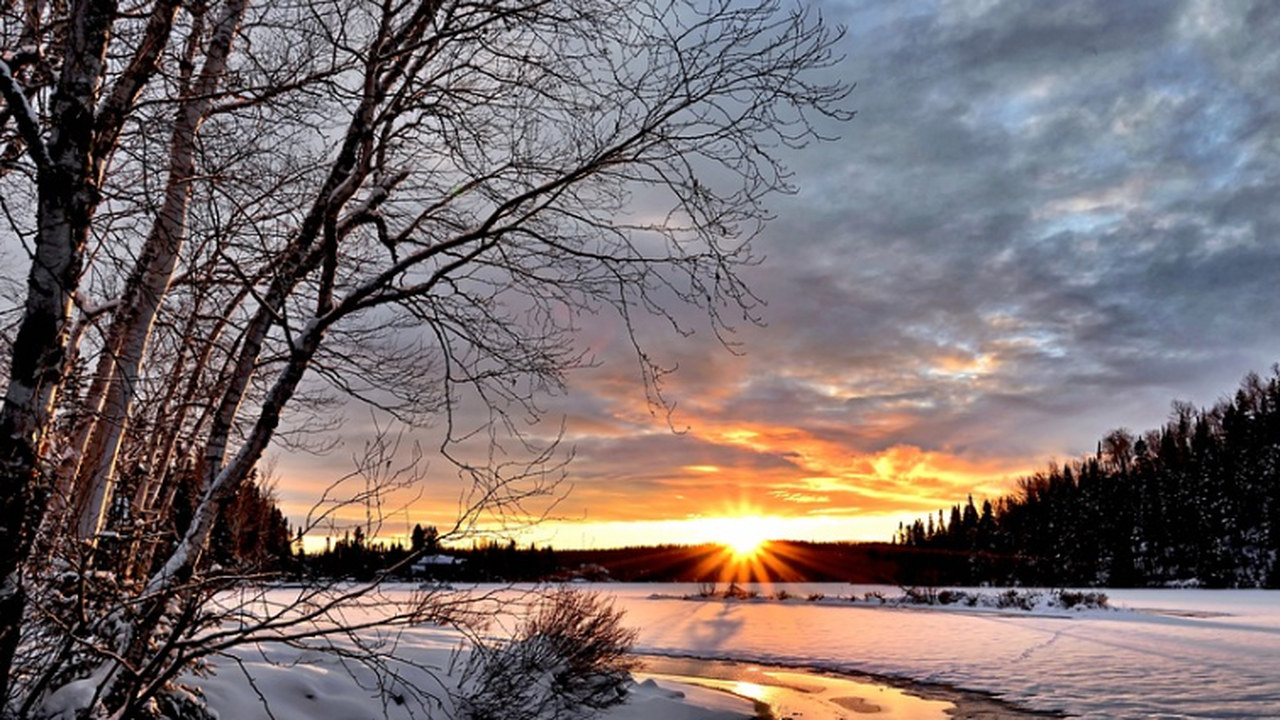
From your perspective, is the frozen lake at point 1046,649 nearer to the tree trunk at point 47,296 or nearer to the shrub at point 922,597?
the shrub at point 922,597

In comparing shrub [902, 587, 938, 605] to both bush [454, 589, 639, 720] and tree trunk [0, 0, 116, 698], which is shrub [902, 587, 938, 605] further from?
tree trunk [0, 0, 116, 698]

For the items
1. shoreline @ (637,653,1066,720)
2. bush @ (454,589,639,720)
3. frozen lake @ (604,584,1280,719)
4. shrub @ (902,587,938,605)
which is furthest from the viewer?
shrub @ (902,587,938,605)

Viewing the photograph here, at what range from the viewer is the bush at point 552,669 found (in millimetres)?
10773

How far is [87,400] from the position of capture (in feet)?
24.7

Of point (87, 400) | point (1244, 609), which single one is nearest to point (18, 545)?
point (87, 400)

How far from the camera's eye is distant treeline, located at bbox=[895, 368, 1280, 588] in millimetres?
70938

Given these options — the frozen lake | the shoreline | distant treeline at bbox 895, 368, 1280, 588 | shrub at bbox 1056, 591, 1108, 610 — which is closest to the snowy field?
the frozen lake

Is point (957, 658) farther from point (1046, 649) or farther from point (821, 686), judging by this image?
point (821, 686)

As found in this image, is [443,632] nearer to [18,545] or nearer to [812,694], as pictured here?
[812,694]

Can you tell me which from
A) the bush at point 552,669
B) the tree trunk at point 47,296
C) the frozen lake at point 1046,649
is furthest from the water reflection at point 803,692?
the tree trunk at point 47,296

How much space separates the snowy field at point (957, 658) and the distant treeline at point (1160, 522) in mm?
41033

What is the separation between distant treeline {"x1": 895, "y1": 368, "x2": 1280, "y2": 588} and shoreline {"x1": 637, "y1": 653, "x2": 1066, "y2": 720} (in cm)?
6271

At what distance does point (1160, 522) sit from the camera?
250 feet

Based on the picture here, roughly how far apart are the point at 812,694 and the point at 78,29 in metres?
14.8
